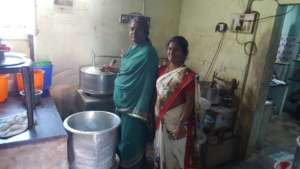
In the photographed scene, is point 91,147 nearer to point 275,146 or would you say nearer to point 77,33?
point 77,33

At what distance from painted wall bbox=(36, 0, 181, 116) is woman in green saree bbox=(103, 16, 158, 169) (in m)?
0.94

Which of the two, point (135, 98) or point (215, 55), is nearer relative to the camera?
point (135, 98)

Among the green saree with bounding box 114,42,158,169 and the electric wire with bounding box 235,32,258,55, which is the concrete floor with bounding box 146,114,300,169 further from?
the electric wire with bounding box 235,32,258,55

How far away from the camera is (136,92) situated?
1777mm

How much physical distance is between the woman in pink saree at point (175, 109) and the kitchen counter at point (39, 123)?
2.30 feet

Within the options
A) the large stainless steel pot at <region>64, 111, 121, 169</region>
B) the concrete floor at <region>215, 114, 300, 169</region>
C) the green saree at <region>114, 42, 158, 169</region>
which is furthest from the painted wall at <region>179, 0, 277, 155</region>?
the large stainless steel pot at <region>64, 111, 121, 169</region>

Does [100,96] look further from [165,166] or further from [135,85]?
[165,166]

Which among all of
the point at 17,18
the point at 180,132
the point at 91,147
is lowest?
the point at 91,147

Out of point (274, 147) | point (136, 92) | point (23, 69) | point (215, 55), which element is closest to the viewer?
point (23, 69)

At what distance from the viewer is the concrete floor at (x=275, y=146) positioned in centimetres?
238

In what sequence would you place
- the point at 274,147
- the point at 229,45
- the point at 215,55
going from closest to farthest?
the point at 229,45, the point at 215,55, the point at 274,147

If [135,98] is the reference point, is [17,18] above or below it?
above

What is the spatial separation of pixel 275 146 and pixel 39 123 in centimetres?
277

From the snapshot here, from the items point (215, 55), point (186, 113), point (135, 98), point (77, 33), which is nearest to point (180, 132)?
point (186, 113)
